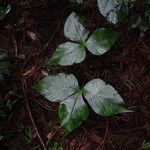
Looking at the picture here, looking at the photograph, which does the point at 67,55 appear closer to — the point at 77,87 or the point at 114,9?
the point at 77,87

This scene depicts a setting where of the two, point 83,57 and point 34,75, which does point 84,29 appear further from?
point 34,75

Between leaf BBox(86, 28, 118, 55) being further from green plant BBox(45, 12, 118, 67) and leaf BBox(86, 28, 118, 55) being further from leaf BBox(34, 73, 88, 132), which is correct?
leaf BBox(34, 73, 88, 132)

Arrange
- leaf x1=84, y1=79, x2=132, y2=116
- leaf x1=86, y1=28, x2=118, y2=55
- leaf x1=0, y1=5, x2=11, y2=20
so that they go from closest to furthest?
1. leaf x1=84, y1=79, x2=132, y2=116
2. leaf x1=86, y1=28, x2=118, y2=55
3. leaf x1=0, y1=5, x2=11, y2=20

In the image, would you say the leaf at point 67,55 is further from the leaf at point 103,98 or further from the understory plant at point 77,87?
the leaf at point 103,98

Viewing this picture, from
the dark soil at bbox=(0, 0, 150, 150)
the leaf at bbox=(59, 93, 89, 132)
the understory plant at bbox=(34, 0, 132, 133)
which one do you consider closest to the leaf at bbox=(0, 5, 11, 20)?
the dark soil at bbox=(0, 0, 150, 150)

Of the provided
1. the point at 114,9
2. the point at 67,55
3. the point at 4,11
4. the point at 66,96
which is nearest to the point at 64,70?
the point at 67,55

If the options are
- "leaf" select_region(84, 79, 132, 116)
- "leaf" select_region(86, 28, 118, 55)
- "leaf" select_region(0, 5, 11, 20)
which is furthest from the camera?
"leaf" select_region(0, 5, 11, 20)

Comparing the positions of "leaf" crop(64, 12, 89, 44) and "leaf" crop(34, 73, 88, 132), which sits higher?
"leaf" crop(64, 12, 89, 44)
